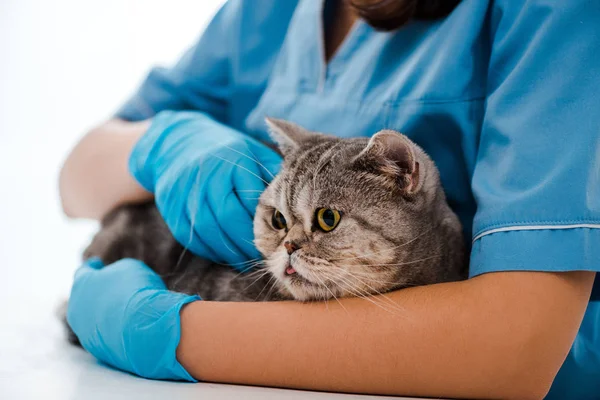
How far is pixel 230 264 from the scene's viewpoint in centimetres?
123

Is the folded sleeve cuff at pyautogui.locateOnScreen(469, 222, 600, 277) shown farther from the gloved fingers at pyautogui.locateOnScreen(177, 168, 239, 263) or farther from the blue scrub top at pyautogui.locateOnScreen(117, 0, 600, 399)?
the gloved fingers at pyautogui.locateOnScreen(177, 168, 239, 263)

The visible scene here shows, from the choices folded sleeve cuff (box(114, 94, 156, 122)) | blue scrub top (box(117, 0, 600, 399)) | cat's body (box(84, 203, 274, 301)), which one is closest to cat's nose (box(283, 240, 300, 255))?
cat's body (box(84, 203, 274, 301))

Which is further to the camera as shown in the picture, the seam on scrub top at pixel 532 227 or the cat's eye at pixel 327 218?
the cat's eye at pixel 327 218

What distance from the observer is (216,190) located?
45.9 inches

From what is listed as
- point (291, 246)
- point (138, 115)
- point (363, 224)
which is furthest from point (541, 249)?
point (138, 115)

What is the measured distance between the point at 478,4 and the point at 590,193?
1.29 feet

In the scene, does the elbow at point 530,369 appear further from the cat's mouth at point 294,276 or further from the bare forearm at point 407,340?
the cat's mouth at point 294,276

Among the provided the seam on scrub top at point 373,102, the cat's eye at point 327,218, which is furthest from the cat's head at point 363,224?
the seam on scrub top at point 373,102

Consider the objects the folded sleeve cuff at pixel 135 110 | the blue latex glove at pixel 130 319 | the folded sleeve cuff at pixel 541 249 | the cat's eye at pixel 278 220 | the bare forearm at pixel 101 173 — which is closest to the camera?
the folded sleeve cuff at pixel 541 249

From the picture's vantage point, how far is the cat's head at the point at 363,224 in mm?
976

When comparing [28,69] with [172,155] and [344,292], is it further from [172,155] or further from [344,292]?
[344,292]

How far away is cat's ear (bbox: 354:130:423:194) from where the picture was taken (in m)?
0.92

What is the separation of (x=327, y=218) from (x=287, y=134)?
0.22m

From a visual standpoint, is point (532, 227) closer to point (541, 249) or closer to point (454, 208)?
point (541, 249)
